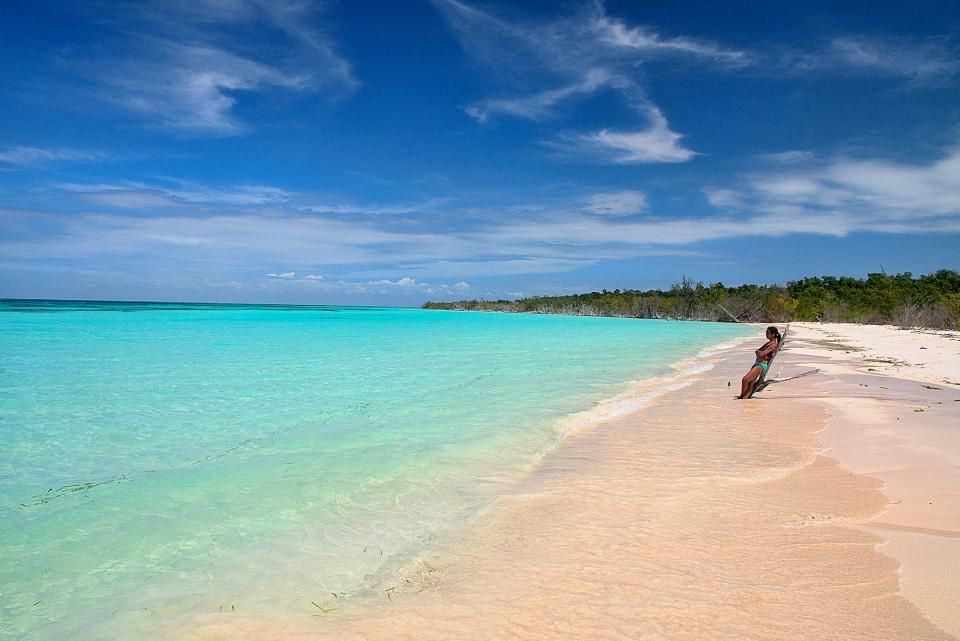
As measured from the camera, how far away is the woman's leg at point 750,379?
372 inches

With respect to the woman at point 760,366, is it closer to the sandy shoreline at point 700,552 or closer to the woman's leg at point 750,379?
the woman's leg at point 750,379

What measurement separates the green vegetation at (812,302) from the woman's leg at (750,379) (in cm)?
3271

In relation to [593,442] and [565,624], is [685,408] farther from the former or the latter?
[565,624]

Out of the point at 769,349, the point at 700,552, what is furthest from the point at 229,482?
the point at 769,349

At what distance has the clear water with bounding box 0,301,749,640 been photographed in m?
3.29

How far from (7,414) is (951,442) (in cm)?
1309

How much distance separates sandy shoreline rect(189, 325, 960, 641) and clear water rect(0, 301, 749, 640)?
478mm

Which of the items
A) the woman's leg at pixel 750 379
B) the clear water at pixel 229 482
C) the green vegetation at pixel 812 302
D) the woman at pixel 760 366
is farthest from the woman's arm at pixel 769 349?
the green vegetation at pixel 812 302

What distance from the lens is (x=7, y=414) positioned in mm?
8398

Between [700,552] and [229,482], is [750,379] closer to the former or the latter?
[700,552]

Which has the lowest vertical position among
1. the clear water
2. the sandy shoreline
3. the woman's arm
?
the clear water

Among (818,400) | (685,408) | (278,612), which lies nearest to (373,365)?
(685,408)

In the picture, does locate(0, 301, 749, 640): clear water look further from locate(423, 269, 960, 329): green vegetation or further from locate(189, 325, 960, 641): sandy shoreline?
locate(423, 269, 960, 329): green vegetation

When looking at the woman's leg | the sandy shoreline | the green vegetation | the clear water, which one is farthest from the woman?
the green vegetation
